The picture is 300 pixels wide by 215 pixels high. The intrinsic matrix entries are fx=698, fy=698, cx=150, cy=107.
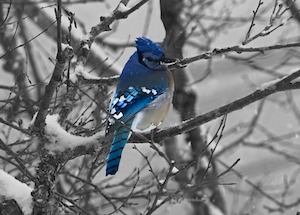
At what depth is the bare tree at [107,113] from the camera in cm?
333

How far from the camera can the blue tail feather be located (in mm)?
3391

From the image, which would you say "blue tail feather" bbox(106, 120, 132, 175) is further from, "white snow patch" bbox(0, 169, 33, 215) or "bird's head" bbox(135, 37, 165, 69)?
"bird's head" bbox(135, 37, 165, 69)

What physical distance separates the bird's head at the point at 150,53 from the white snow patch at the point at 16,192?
1065 mm

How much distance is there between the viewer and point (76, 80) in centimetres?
393

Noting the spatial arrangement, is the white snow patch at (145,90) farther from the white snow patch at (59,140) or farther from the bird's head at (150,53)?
the white snow patch at (59,140)

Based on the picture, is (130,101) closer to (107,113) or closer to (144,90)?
(144,90)

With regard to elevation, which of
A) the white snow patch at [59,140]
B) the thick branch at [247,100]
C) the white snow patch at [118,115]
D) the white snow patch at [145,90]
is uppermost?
the white snow patch at [145,90]

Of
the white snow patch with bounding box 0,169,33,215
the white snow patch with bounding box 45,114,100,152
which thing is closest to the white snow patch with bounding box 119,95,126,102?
the white snow patch with bounding box 45,114,100,152

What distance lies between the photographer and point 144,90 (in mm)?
3932

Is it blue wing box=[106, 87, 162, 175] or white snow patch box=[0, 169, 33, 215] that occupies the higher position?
blue wing box=[106, 87, 162, 175]

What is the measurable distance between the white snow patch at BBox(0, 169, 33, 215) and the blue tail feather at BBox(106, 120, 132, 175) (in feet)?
1.33

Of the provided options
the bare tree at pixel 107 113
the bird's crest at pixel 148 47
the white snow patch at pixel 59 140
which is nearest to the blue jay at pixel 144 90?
the bird's crest at pixel 148 47

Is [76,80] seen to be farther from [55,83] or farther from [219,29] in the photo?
[219,29]

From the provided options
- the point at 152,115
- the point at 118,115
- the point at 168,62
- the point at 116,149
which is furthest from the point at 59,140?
the point at 168,62
